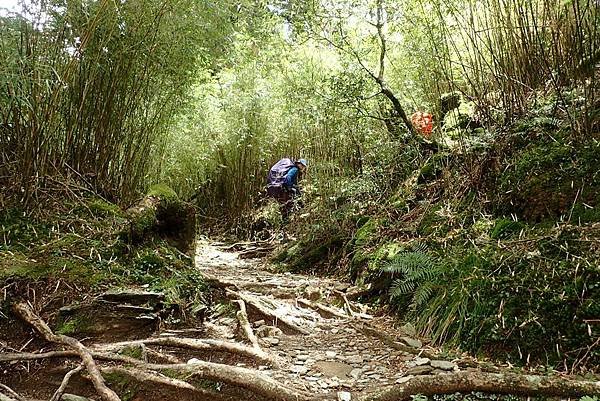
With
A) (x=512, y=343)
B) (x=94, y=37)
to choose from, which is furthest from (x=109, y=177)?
(x=512, y=343)

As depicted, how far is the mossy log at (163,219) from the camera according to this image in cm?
341

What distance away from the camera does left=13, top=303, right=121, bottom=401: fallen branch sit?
1.74m

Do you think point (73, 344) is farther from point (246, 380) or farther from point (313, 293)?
point (313, 293)

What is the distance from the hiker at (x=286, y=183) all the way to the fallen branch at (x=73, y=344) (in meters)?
4.30

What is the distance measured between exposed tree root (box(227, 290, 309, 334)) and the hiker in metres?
3.20

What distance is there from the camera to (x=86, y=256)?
293 cm

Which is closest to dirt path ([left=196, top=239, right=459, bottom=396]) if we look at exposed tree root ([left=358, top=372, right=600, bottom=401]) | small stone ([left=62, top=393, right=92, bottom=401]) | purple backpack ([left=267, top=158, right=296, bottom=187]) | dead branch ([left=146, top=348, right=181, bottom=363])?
exposed tree root ([left=358, top=372, right=600, bottom=401])

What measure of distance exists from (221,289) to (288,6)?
3.58 m

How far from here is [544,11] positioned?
317cm

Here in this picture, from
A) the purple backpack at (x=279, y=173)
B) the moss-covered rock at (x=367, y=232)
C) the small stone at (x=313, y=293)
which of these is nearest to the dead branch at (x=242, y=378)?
the small stone at (x=313, y=293)

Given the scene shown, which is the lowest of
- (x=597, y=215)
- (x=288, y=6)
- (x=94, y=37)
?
(x=597, y=215)

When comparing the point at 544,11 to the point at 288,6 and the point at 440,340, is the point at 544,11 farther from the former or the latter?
the point at 288,6

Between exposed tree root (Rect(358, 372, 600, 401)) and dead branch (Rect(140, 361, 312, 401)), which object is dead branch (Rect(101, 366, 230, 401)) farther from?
exposed tree root (Rect(358, 372, 600, 401))

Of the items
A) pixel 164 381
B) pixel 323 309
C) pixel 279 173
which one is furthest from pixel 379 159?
pixel 164 381
